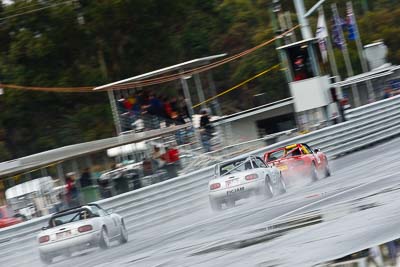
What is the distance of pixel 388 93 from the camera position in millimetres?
38812

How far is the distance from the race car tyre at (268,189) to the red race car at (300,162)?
1.96m

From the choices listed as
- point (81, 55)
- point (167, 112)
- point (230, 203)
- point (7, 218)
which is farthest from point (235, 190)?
point (81, 55)

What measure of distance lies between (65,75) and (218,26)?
13877 mm

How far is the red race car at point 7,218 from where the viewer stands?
2255cm

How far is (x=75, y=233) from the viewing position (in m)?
18.5

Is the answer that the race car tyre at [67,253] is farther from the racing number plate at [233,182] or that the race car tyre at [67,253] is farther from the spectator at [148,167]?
the spectator at [148,167]

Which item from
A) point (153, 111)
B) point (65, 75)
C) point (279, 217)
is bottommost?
point (279, 217)

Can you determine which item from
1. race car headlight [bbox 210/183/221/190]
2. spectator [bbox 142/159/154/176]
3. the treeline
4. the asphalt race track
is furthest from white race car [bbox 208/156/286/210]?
the treeline

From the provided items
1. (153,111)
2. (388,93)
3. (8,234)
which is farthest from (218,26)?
(8,234)

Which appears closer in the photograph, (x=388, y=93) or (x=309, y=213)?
(x=309, y=213)

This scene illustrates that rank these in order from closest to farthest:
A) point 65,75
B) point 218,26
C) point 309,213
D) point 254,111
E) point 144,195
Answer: point 309,213 < point 144,195 < point 254,111 < point 65,75 < point 218,26

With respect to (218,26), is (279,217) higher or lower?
lower

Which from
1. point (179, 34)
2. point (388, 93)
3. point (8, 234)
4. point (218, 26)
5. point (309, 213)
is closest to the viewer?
point (309, 213)

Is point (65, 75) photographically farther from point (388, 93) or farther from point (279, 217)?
point (279, 217)
